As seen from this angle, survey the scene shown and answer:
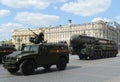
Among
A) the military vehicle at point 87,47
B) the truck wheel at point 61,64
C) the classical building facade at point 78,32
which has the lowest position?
the truck wheel at point 61,64

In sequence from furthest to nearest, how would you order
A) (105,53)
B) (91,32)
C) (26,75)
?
(91,32)
(105,53)
(26,75)

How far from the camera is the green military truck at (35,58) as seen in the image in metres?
17.8

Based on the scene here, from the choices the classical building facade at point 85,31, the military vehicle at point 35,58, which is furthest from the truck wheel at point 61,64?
the classical building facade at point 85,31

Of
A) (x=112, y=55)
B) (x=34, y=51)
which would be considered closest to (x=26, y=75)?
(x=34, y=51)

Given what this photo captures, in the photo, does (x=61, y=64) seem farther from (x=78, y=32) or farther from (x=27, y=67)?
(x=78, y=32)

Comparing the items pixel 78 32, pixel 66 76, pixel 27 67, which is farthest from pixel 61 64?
pixel 78 32

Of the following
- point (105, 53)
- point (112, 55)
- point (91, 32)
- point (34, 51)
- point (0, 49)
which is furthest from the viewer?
point (91, 32)

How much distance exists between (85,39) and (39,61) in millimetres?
18771

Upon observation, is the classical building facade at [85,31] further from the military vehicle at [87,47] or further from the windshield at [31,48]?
the windshield at [31,48]

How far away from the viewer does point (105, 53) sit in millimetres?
41938

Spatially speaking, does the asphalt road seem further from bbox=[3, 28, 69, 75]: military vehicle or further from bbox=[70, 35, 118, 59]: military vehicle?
bbox=[70, 35, 118, 59]: military vehicle

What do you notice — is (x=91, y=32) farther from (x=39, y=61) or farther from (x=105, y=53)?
(x=39, y=61)

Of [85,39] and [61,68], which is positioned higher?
[85,39]

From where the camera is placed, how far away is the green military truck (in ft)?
58.4
